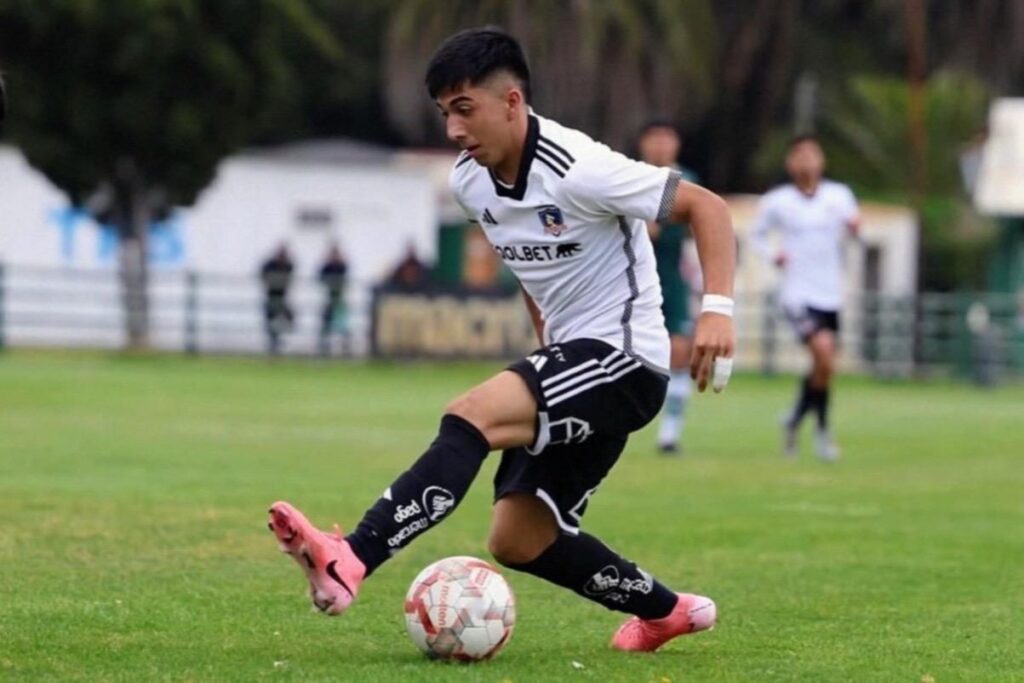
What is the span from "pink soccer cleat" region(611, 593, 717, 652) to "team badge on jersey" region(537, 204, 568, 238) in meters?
1.35

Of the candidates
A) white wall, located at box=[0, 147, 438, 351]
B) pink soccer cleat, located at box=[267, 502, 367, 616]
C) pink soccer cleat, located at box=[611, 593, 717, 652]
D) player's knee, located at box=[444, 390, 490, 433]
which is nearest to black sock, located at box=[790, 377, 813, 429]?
pink soccer cleat, located at box=[611, 593, 717, 652]

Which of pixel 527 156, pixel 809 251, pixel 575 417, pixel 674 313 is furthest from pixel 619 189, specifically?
pixel 809 251

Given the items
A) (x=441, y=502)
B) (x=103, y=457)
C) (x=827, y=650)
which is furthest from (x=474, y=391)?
(x=103, y=457)

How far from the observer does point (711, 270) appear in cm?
675

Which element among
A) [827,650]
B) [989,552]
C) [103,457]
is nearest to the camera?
[827,650]

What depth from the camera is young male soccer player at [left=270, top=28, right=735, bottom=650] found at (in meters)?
6.52

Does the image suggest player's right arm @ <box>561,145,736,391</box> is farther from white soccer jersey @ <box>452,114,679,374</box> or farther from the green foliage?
the green foliage

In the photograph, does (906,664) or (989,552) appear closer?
(906,664)

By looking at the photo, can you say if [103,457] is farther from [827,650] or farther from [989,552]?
[827,650]

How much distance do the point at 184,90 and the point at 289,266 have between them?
12.7 ft

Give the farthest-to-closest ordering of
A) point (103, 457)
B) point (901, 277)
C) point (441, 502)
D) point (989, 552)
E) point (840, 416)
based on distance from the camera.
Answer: point (901, 277) → point (840, 416) → point (103, 457) → point (989, 552) → point (441, 502)

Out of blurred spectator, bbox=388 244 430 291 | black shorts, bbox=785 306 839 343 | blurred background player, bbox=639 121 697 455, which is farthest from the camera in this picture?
blurred spectator, bbox=388 244 430 291

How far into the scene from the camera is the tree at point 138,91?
31.4m

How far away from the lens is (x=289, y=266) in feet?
116
